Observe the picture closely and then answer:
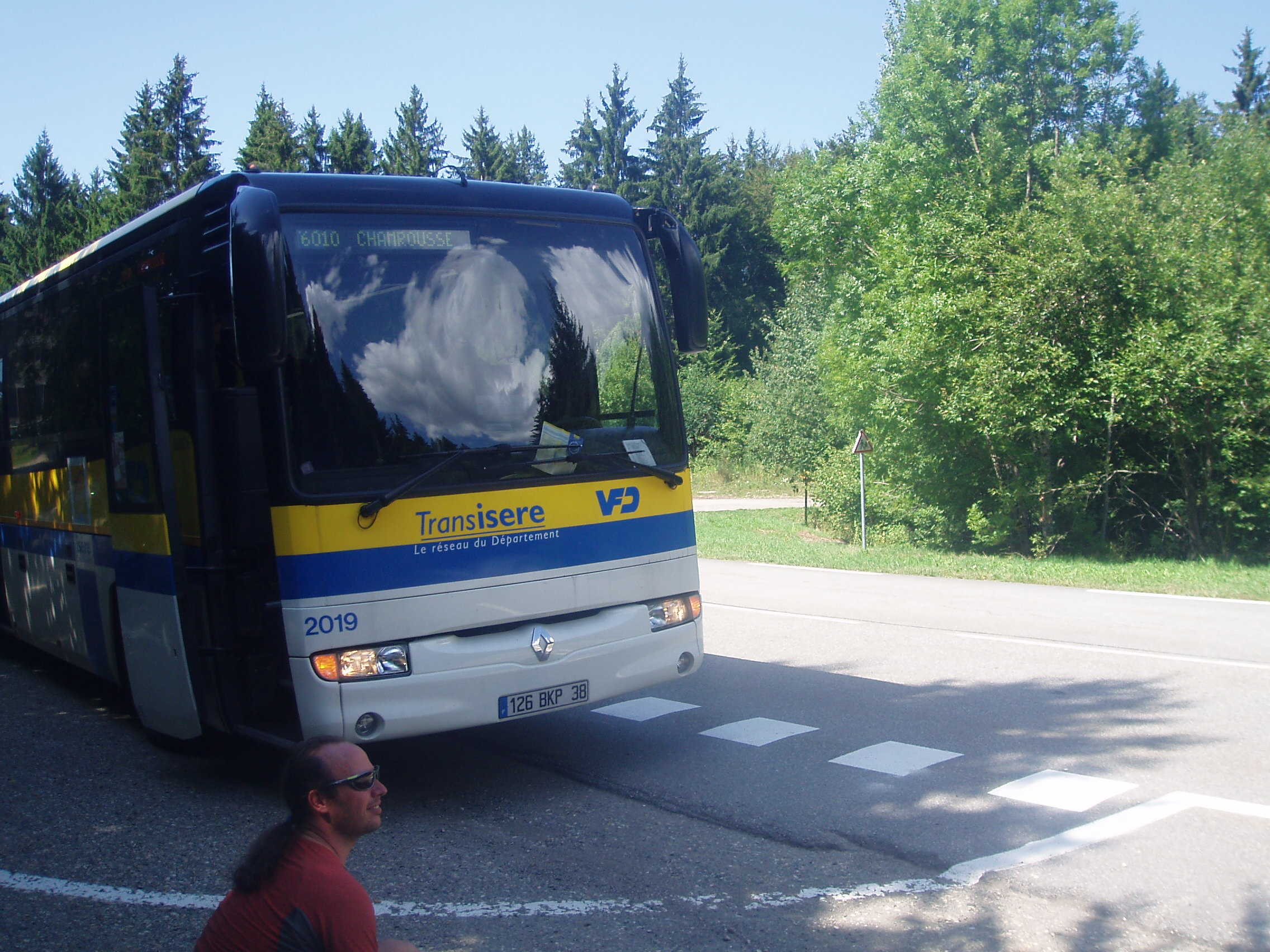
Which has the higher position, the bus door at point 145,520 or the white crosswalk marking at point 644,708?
the bus door at point 145,520

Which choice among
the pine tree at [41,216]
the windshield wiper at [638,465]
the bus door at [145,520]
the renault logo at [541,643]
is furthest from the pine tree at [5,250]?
the renault logo at [541,643]

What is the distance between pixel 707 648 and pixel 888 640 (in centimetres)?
177

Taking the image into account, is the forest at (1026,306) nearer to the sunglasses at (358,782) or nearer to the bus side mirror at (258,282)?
the bus side mirror at (258,282)

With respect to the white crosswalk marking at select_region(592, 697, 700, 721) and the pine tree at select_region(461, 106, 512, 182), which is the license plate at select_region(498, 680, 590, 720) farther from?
the pine tree at select_region(461, 106, 512, 182)

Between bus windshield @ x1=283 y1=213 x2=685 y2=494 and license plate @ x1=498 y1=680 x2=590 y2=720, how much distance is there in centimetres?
115

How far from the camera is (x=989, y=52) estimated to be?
34.2m

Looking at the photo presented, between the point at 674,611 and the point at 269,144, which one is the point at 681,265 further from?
the point at 269,144

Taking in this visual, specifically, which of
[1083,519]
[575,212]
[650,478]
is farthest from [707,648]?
[1083,519]

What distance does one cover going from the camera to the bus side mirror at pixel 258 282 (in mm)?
5328

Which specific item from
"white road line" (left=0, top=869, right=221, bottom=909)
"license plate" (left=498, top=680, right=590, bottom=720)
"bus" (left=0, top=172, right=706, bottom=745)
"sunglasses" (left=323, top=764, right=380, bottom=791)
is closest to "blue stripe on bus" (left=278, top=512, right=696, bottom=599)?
"bus" (left=0, top=172, right=706, bottom=745)

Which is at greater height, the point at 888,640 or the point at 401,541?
the point at 401,541

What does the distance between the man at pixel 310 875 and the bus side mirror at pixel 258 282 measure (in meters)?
3.10

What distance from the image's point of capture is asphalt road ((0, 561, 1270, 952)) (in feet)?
14.8

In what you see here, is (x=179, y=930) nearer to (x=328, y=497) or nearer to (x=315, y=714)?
(x=315, y=714)
